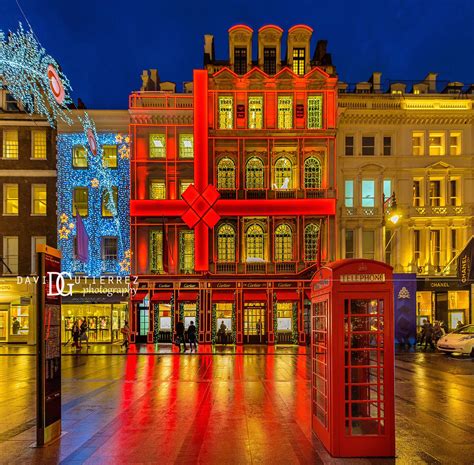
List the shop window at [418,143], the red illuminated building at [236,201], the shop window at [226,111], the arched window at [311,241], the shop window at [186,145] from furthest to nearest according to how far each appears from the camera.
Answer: the shop window at [418,143] → the shop window at [186,145] → the shop window at [226,111] → the arched window at [311,241] → the red illuminated building at [236,201]

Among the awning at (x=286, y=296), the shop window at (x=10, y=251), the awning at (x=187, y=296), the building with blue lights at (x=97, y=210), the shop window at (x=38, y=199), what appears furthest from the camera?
the shop window at (x=38, y=199)

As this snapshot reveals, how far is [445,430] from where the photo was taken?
11094 mm

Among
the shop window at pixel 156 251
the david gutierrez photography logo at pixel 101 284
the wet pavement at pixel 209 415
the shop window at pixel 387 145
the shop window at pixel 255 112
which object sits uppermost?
the shop window at pixel 255 112

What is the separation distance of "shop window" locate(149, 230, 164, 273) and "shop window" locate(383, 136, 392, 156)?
17.3 metres

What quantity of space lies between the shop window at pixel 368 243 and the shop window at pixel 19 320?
24.0 metres

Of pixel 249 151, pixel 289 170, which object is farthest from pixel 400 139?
pixel 249 151

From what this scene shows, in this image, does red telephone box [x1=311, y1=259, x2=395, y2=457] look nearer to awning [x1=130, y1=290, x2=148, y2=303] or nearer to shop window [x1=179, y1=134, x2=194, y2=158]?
awning [x1=130, y1=290, x2=148, y2=303]

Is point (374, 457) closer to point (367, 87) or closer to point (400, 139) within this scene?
point (400, 139)

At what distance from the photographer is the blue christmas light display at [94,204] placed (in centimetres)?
3606

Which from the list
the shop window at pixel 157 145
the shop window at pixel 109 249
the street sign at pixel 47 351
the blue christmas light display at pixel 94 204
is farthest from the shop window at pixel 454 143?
the street sign at pixel 47 351

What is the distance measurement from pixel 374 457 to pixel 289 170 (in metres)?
28.6

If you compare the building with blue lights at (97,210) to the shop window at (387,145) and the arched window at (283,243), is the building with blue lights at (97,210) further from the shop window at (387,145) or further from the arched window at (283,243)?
the shop window at (387,145)

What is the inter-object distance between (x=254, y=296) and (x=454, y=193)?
651 inches

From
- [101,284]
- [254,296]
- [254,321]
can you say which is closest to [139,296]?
[101,284]
